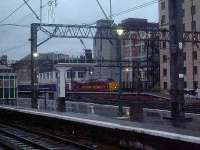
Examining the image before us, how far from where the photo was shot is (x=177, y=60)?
2367 centimetres

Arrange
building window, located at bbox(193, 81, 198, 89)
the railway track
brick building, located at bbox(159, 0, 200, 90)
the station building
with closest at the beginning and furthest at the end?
the railway track
the station building
building window, located at bbox(193, 81, 198, 89)
brick building, located at bbox(159, 0, 200, 90)

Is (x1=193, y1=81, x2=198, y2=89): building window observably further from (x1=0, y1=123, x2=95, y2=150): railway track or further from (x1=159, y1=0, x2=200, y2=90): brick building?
(x1=0, y1=123, x2=95, y2=150): railway track

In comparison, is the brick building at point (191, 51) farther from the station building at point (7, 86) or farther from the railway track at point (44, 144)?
the railway track at point (44, 144)

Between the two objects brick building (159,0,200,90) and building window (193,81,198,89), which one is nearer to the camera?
building window (193,81,198,89)

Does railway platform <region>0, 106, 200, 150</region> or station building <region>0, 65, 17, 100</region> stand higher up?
station building <region>0, 65, 17, 100</region>

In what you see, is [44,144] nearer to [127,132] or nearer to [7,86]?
[127,132]

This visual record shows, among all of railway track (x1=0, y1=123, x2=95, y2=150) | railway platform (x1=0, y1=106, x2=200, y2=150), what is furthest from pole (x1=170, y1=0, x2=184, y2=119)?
railway track (x1=0, y1=123, x2=95, y2=150)

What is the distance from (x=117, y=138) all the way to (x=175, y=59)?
341 inches

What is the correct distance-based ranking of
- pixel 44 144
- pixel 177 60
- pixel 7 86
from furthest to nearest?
pixel 7 86 < pixel 177 60 < pixel 44 144

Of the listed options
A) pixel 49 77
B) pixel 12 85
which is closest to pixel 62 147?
pixel 12 85

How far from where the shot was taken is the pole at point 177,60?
77.9 ft

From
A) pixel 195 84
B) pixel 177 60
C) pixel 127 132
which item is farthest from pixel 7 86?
pixel 127 132

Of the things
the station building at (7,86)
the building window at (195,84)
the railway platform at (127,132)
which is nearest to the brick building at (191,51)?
the building window at (195,84)

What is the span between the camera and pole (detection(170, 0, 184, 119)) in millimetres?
23734
